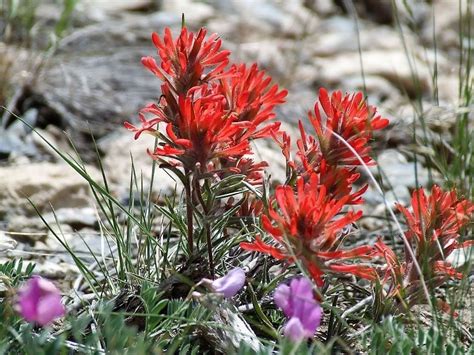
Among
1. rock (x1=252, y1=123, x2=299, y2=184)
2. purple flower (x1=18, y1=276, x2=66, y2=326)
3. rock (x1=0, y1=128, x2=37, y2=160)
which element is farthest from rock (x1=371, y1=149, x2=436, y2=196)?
purple flower (x1=18, y1=276, x2=66, y2=326)

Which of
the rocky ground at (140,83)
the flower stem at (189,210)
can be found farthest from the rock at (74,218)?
the flower stem at (189,210)

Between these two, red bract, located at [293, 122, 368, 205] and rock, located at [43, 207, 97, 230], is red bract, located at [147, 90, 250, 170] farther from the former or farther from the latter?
rock, located at [43, 207, 97, 230]

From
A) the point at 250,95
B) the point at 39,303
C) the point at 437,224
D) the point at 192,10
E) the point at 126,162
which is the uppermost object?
the point at 192,10

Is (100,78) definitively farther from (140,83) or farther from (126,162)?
(126,162)

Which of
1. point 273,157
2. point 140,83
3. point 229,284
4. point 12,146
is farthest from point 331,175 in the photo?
point 140,83

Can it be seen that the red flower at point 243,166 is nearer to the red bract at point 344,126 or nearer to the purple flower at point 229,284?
the red bract at point 344,126

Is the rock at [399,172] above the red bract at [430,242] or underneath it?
underneath

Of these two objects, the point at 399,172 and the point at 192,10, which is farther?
the point at 192,10
